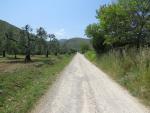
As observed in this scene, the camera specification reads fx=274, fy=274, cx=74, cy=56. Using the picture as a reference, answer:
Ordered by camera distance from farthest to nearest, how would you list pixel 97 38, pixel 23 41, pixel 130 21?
pixel 23 41 → pixel 97 38 → pixel 130 21

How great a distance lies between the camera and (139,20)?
23.7 m

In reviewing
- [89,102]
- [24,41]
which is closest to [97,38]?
[24,41]

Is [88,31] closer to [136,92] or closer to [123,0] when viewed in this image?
[123,0]

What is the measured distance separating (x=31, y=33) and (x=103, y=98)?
53631 mm

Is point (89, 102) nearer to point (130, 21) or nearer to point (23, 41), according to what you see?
point (130, 21)

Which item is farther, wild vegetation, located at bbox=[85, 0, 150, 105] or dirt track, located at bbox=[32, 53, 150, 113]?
wild vegetation, located at bbox=[85, 0, 150, 105]

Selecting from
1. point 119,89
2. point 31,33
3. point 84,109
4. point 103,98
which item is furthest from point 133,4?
point 31,33

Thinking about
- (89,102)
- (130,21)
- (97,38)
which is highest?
(130,21)

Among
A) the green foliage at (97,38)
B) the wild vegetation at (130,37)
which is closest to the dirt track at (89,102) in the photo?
the wild vegetation at (130,37)

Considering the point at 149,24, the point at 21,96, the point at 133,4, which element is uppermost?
the point at 133,4

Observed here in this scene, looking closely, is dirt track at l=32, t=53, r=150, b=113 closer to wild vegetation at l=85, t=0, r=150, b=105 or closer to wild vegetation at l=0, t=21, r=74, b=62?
wild vegetation at l=85, t=0, r=150, b=105

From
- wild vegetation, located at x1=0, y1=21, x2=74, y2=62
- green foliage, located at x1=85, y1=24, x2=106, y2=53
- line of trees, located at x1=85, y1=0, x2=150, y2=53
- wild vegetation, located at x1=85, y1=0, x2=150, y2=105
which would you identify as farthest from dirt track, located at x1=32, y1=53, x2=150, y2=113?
wild vegetation, located at x1=0, y1=21, x2=74, y2=62

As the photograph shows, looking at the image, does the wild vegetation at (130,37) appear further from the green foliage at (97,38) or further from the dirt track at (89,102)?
the green foliage at (97,38)

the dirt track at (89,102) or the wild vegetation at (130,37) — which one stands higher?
the wild vegetation at (130,37)
